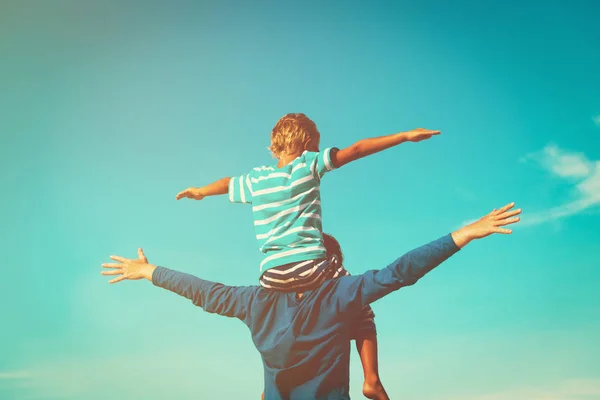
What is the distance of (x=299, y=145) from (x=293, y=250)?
2.93ft

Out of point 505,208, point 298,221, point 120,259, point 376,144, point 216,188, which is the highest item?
point 216,188

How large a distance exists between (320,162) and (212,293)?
1415 millimetres

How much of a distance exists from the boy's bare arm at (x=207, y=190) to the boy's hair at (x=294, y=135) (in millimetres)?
506

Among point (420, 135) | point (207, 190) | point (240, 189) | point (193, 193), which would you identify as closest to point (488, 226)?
point (420, 135)

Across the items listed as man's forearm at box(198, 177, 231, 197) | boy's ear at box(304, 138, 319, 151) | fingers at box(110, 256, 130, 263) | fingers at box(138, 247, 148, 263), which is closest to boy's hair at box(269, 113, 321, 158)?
boy's ear at box(304, 138, 319, 151)

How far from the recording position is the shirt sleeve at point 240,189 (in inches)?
173

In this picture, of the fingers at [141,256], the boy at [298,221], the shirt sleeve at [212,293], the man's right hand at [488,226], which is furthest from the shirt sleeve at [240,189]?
the man's right hand at [488,226]

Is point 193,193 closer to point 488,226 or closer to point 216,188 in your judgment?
point 216,188

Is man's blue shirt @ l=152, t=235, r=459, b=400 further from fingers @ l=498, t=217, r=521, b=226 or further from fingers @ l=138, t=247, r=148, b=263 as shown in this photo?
Answer: fingers @ l=138, t=247, r=148, b=263

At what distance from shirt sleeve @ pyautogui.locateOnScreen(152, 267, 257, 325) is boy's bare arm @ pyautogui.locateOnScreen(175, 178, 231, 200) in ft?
2.22

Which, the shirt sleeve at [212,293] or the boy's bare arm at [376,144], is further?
the shirt sleeve at [212,293]

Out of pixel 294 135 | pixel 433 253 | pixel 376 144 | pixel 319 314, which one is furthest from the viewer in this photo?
pixel 294 135

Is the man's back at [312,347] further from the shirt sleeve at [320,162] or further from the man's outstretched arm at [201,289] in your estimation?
the shirt sleeve at [320,162]

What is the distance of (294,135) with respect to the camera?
439 cm
